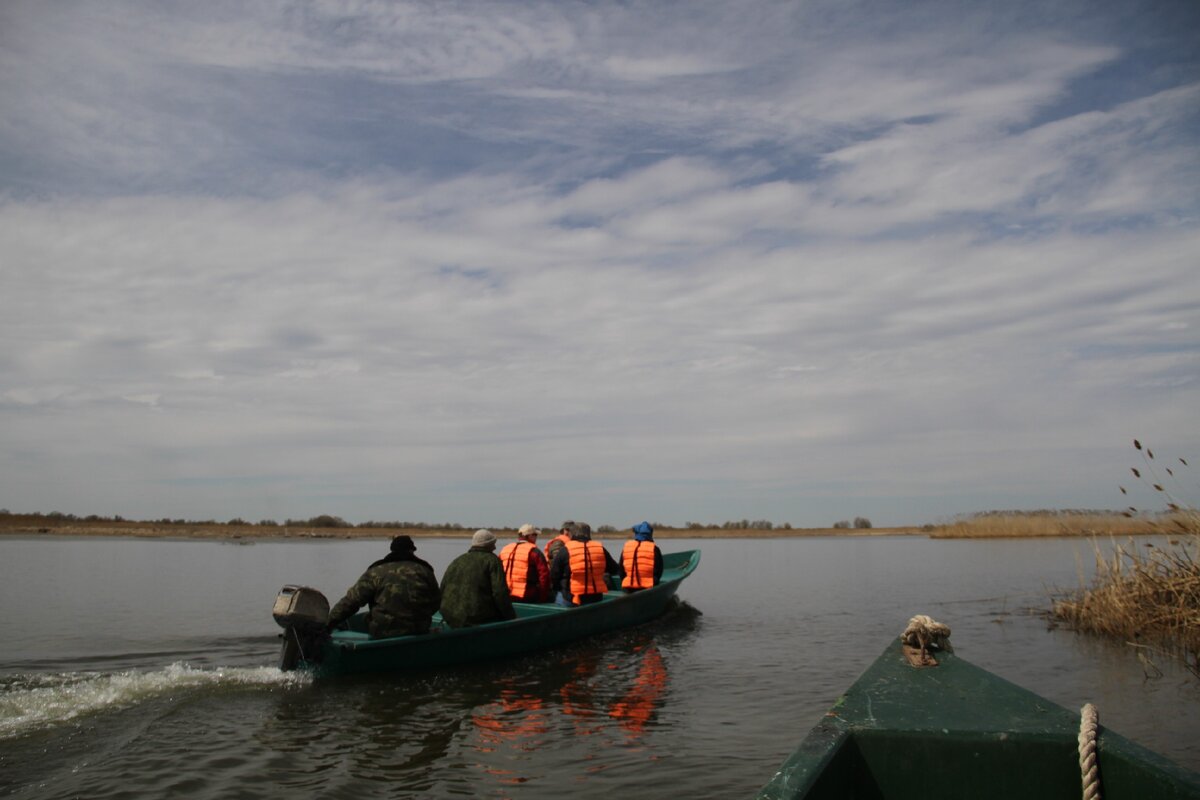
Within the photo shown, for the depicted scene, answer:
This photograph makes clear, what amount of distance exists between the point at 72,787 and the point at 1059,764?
21.6 ft

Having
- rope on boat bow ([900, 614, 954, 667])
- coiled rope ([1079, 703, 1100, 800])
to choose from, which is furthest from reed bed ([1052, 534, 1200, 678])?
coiled rope ([1079, 703, 1100, 800])

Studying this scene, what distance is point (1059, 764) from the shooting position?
Answer: 3.35 m

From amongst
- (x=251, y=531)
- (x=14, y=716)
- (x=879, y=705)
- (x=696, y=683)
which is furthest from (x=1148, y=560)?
(x=251, y=531)

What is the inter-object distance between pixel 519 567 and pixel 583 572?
44.1 inches

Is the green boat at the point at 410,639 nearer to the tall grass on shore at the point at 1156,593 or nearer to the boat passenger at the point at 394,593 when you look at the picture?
the boat passenger at the point at 394,593

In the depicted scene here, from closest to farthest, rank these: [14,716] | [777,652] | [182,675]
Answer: [14,716], [182,675], [777,652]

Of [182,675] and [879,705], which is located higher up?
[879,705]

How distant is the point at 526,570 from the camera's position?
42.3ft

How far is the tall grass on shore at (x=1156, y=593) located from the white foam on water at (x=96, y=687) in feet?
35.1

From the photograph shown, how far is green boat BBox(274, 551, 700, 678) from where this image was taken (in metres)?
8.95

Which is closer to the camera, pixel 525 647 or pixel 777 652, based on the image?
pixel 525 647

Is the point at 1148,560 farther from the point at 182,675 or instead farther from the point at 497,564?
the point at 182,675

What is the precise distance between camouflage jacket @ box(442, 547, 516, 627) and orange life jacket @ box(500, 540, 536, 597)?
6.46ft

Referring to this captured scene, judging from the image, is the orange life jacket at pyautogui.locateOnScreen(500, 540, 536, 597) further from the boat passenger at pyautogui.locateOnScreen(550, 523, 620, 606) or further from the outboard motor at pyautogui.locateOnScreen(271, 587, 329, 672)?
the outboard motor at pyautogui.locateOnScreen(271, 587, 329, 672)
